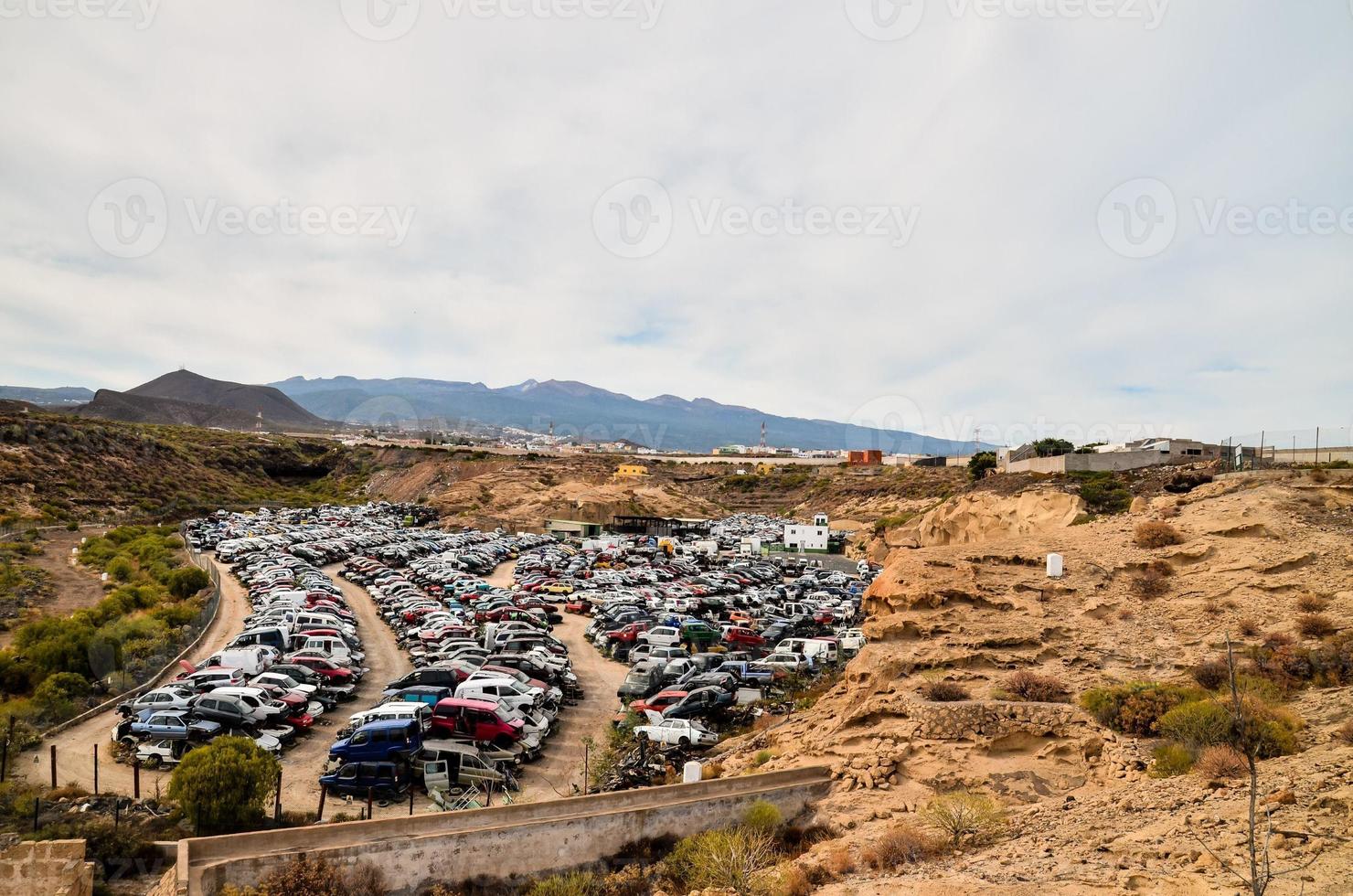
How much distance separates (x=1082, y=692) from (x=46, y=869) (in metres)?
19.5

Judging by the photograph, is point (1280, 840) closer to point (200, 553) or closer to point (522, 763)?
point (522, 763)

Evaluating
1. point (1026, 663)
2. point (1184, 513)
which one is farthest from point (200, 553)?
point (1184, 513)

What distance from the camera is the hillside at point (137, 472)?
211ft

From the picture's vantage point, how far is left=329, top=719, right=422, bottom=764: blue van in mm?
15719

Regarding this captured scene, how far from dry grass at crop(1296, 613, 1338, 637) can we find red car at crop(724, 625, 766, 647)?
18272 mm

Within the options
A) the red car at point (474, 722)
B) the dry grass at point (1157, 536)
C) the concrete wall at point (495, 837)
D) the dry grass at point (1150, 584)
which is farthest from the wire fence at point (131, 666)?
the dry grass at point (1157, 536)

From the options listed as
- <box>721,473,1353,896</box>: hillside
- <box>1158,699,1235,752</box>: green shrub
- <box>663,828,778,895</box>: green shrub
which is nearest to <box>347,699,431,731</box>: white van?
<box>721,473,1353,896</box>: hillside

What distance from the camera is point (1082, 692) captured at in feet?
49.6

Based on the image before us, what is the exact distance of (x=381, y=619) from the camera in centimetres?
3278

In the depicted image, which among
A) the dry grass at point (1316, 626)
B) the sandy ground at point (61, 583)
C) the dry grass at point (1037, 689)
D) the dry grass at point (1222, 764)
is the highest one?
the dry grass at point (1316, 626)

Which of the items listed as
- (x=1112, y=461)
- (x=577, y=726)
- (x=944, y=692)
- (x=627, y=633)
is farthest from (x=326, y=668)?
(x=1112, y=461)

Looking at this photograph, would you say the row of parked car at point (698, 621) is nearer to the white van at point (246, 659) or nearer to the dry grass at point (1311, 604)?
the white van at point (246, 659)

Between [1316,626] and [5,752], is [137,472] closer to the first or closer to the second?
[5,752]

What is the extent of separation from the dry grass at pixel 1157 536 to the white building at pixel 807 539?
128 feet
